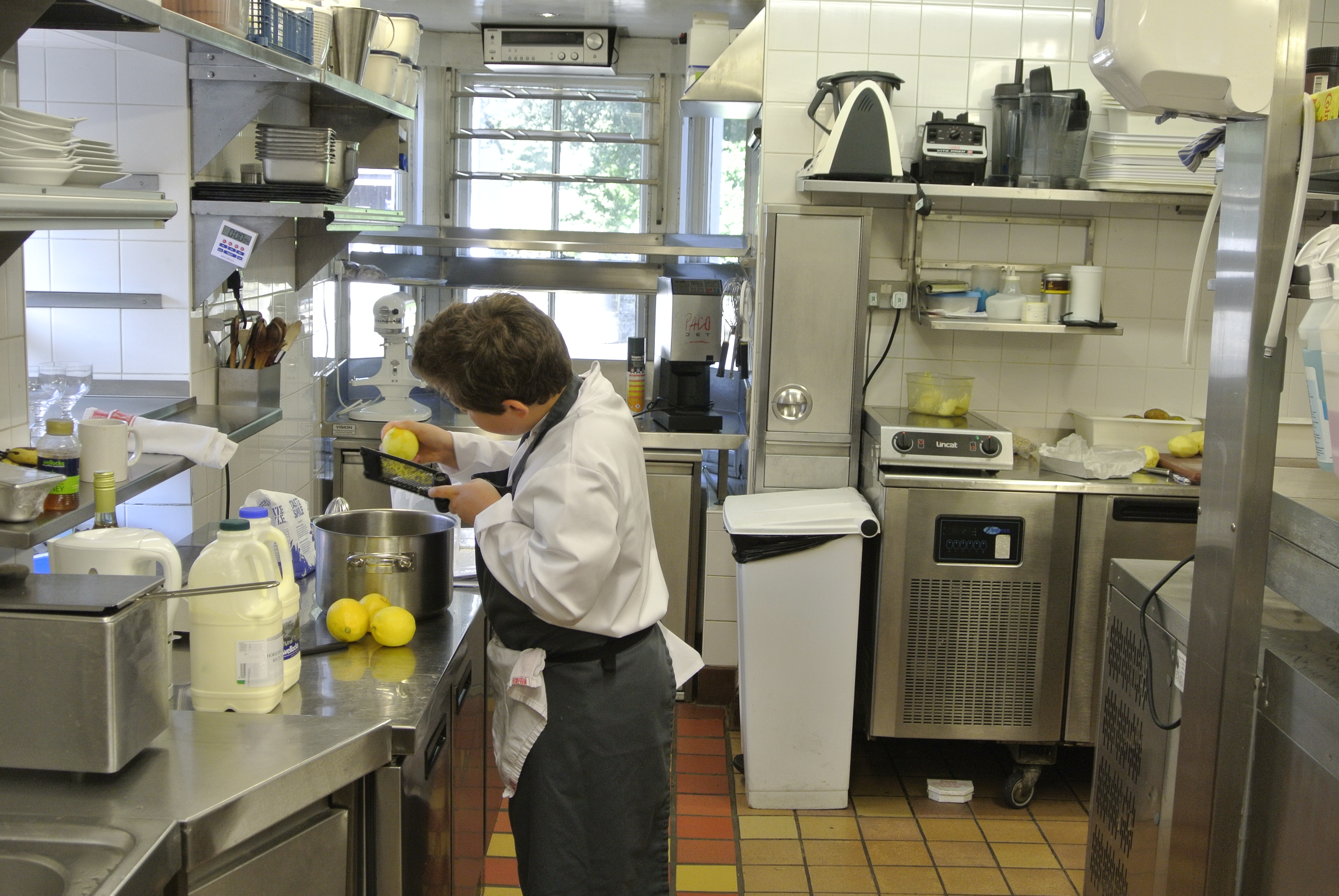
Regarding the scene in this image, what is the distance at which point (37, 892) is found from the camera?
1302 millimetres

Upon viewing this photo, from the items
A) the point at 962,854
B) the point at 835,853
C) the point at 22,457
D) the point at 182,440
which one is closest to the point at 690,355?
the point at 835,853

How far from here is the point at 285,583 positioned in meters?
1.84

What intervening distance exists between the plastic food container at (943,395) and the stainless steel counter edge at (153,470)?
79.5 inches

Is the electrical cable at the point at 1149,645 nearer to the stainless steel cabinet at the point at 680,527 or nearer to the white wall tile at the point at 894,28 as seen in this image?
the stainless steel cabinet at the point at 680,527

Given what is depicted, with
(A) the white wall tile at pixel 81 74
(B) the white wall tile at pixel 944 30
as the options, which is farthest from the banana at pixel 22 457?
(B) the white wall tile at pixel 944 30

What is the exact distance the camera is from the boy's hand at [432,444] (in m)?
2.46

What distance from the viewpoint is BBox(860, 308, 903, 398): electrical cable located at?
158 inches

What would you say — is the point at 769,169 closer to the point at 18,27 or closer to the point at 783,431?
the point at 783,431

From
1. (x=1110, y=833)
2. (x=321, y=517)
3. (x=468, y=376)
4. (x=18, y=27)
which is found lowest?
(x=1110, y=833)

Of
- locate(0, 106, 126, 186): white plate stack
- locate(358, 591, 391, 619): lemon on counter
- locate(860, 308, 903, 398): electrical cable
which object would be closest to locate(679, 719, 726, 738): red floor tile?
locate(860, 308, 903, 398): electrical cable

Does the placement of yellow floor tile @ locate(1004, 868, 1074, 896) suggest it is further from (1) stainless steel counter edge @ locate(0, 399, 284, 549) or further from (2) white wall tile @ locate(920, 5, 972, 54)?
(2) white wall tile @ locate(920, 5, 972, 54)

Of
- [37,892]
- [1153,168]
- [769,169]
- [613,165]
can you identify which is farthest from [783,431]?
[37,892]

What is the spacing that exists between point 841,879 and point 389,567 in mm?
1637

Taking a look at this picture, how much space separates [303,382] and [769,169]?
5.64ft
